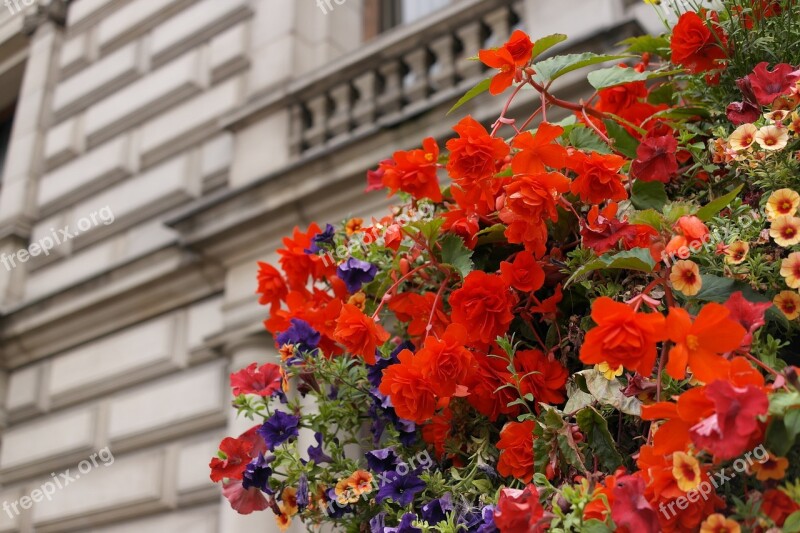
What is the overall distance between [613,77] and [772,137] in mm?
479

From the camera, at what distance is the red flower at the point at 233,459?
1.88 meters

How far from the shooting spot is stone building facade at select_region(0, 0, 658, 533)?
4410mm

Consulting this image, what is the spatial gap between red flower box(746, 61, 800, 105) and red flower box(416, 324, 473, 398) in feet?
2.45

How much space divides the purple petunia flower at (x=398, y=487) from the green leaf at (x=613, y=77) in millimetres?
931

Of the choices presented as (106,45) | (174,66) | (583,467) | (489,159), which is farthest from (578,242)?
(106,45)

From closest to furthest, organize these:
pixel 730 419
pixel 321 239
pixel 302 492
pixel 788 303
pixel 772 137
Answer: pixel 730 419
pixel 788 303
pixel 772 137
pixel 302 492
pixel 321 239

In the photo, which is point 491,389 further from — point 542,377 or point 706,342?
point 706,342

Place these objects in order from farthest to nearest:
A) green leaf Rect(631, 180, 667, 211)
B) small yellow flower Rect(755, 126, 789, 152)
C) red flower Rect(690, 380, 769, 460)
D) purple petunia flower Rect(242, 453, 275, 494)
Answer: purple petunia flower Rect(242, 453, 275, 494) → green leaf Rect(631, 180, 667, 211) → small yellow flower Rect(755, 126, 789, 152) → red flower Rect(690, 380, 769, 460)

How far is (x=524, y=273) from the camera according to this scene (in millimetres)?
1701

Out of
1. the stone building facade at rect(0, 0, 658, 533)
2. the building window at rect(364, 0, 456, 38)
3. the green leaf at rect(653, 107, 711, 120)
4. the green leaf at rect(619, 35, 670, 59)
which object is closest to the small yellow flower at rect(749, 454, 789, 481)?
the green leaf at rect(653, 107, 711, 120)

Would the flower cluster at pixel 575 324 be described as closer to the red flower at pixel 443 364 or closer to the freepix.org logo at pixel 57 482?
the red flower at pixel 443 364

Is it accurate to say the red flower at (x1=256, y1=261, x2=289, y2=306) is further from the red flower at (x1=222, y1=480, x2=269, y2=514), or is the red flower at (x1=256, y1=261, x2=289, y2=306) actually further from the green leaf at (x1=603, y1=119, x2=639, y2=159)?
the green leaf at (x1=603, y1=119, x2=639, y2=159)

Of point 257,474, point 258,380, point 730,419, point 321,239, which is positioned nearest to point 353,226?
point 321,239

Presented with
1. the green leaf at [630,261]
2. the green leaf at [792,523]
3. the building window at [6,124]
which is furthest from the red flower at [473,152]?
the building window at [6,124]
